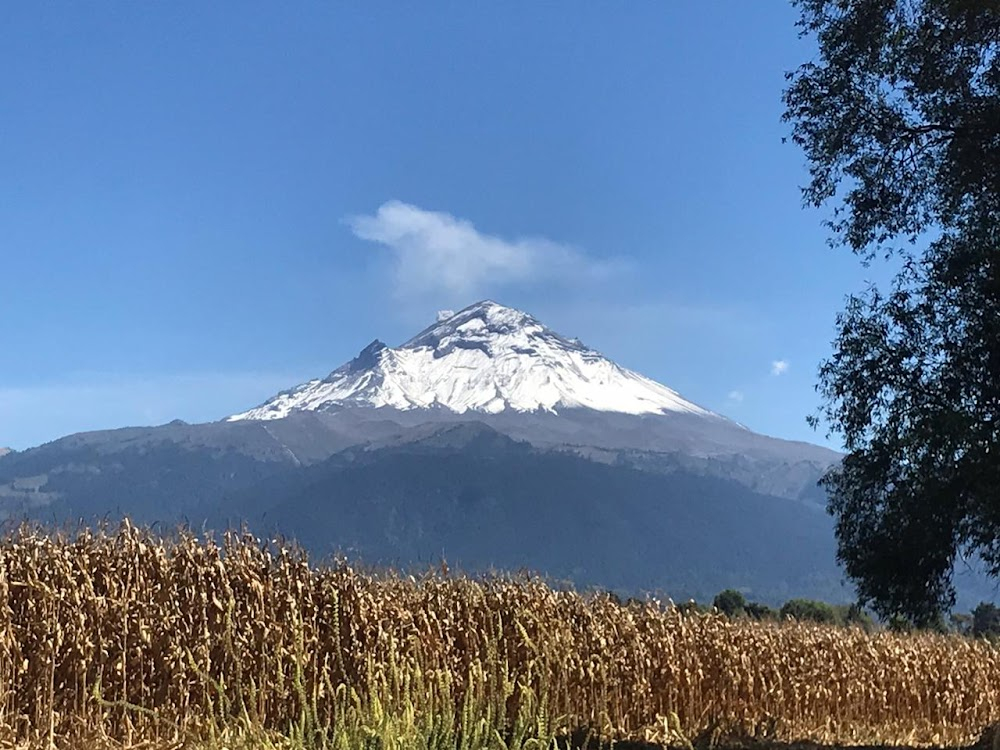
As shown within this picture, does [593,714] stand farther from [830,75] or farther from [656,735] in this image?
[830,75]

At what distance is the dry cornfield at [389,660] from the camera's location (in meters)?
15.1

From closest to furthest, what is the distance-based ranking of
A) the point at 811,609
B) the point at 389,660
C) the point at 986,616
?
the point at 389,660, the point at 986,616, the point at 811,609

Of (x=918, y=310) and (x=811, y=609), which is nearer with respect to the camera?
(x=918, y=310)

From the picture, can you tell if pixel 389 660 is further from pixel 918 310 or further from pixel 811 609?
pixel 811 609

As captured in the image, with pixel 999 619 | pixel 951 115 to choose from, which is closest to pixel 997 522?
pixel 951 115

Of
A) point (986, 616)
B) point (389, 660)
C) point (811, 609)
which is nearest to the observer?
point (389, 660)

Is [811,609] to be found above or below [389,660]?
below

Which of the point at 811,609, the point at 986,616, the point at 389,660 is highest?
the point at 389,660

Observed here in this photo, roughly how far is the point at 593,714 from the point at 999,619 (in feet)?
185

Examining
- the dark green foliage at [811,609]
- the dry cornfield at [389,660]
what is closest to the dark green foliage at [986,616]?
the dark green foliage at [811,609]

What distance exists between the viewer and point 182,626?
1753 cm

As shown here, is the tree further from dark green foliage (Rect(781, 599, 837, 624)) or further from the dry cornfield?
dark green foliage (Rect(781, 599, 837, 624))

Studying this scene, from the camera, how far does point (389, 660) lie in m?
18.8

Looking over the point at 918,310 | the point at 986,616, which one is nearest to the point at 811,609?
the point at 986,616
